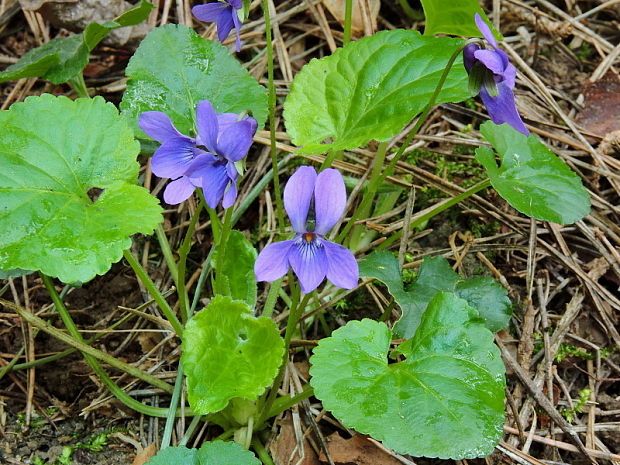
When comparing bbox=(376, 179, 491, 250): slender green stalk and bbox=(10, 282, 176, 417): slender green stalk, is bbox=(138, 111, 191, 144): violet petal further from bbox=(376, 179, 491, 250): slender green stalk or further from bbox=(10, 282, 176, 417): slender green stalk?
bbox=(376, 179, 491, 250): slender green stalk

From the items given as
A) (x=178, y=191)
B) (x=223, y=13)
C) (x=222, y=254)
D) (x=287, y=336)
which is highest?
(x=223, y=13)

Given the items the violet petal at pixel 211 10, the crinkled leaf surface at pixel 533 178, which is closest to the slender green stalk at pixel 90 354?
the violet petal at pixel 211 10

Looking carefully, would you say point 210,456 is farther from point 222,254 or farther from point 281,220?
point 281,220

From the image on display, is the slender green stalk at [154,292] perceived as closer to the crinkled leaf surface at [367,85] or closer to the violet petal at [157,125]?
the violet petal at [157,125]

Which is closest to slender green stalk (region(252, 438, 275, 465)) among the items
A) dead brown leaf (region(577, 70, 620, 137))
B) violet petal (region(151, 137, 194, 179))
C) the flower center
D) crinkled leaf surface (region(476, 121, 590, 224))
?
the flower center

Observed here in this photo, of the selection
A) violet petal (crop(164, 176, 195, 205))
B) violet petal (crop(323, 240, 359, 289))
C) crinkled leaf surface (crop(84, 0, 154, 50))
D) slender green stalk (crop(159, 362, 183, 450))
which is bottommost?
slender green stalk (crop(159, 362, 183, 450))

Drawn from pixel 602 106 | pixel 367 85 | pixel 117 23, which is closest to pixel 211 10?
pixel 117 23
